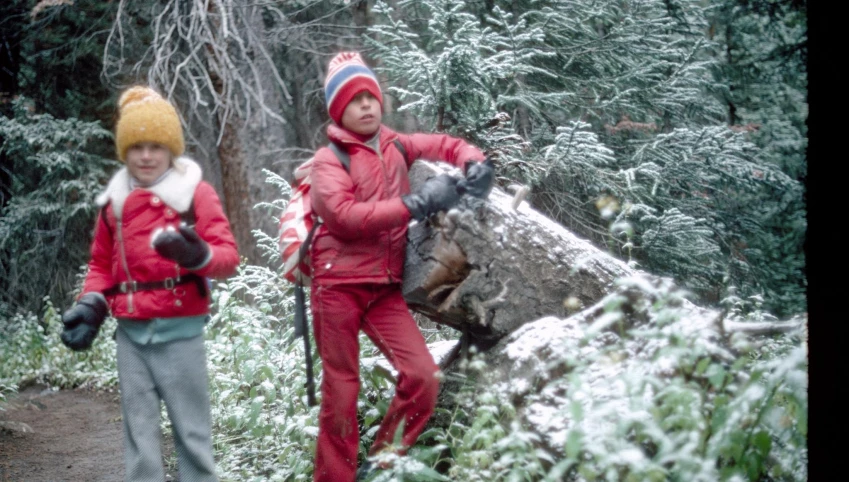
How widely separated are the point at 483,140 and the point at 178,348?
10.6 feet

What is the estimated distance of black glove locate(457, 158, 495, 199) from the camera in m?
3.71

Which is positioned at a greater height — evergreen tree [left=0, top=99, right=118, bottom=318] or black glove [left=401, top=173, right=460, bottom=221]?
black glove [left=401, top=173, right=460, bottom=221]

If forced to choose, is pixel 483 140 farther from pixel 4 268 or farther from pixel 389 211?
pixel 4 268

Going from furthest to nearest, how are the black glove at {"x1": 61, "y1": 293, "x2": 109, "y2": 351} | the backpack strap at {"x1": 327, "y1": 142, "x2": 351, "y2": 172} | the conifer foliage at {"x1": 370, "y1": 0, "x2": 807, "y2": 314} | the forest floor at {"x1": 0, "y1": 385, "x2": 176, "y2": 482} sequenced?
the conifer foliage at {"x1": 370, "y1": 0, "x2": 807, "y2": 314}
the forest floor at {"x1": 0, "y1": 385, "x2": 176, "y2": 482}
the backpack strap at {"x1": 327, "y1": 142, "x2": 351, "y2": 172}
the black glove at {"x1": 61, "y1": 293, "x2": 109, "y2": 351}

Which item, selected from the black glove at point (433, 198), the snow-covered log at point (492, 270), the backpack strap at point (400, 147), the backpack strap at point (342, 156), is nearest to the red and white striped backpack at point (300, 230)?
the backpack strap at point (342, 156)

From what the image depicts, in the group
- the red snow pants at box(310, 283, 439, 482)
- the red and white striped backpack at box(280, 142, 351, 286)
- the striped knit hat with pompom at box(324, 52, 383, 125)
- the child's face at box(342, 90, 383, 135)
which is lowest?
the red snow pants at box(310, 283, 439, 482)

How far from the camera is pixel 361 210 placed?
12.0 feet

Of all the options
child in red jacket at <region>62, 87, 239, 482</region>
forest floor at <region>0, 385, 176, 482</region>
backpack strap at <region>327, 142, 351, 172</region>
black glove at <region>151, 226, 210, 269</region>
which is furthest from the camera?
forest floor at <region>0, 385, 176, 482</region>

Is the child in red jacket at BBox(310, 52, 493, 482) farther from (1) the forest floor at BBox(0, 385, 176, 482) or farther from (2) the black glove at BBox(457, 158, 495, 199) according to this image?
(1) the forest floor at BBox(0, 385, 176, 482)

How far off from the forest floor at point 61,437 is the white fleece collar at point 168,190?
2.31 m

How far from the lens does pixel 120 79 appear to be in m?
10.6

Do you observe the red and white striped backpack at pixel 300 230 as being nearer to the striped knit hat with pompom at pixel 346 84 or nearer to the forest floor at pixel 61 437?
the striped knit hat with pompom at pixel 346 84

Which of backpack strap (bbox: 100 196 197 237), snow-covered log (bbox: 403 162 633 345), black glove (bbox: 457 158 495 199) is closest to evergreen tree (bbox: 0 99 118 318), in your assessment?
backpack strap (bbox: 100 196 197 237)

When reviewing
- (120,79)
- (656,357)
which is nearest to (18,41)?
(120,79)
